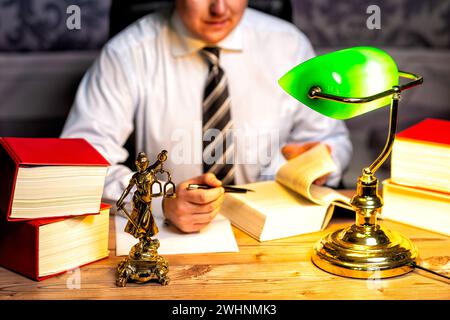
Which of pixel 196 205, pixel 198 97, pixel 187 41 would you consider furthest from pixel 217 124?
pixel 196 205

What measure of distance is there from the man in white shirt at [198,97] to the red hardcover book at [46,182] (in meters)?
0.77

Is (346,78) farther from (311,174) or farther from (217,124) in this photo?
(217,124)

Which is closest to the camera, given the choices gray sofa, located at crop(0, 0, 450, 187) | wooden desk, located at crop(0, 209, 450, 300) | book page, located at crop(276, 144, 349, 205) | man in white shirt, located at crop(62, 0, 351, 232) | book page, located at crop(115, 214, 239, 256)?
wooden desk, located at crop(0, 209, 450, 300)

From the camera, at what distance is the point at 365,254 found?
4.19 ft

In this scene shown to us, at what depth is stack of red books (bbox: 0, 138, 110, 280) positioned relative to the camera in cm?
122

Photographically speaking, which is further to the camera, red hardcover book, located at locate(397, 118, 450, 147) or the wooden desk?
red hardcover book, located at locate(397, 118, 450, 147)

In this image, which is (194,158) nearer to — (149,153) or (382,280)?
(149,153)

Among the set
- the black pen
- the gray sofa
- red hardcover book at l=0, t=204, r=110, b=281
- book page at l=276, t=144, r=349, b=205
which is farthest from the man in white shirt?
red hardcover book at l=0, t=204, r=110, b=281

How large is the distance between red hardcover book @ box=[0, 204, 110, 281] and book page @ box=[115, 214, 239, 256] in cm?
8

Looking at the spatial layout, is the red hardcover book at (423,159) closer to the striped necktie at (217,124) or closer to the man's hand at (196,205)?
the man's hand at (196,205)

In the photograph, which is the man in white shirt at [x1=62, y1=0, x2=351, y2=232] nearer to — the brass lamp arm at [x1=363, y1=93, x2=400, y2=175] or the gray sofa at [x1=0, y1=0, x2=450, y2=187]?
the gray sofa at [x1=0, y1=0, x2=450, y2=187]

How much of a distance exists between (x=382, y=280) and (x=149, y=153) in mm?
1195

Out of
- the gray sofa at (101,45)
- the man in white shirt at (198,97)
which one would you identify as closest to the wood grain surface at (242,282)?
the man in white shirt at (198,97)

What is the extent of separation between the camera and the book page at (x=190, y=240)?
1.39 m
